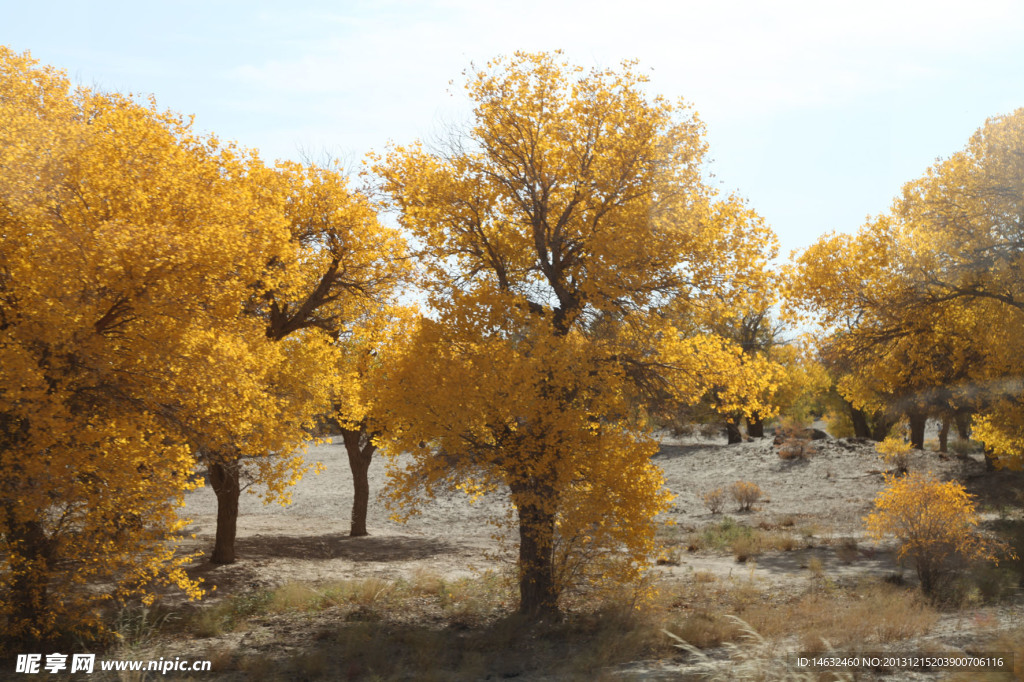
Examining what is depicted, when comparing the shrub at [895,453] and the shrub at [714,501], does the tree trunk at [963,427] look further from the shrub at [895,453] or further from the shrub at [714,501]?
the shrub at [714,501]

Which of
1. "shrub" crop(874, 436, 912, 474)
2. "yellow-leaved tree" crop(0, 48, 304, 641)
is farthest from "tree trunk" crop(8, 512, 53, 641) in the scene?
"shrub" crop(874, 436, 912, 474)

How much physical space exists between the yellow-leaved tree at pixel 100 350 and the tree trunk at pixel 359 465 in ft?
29.9

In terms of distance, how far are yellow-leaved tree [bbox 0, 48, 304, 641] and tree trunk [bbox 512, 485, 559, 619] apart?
474cm

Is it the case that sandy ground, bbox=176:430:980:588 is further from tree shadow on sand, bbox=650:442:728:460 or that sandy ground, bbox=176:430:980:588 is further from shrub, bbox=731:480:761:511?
shrub, bbox=731:480:761:511

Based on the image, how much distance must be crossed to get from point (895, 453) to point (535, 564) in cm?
2414

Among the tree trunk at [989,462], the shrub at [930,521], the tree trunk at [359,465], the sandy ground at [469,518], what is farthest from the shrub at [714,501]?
the shrub at [930,521]

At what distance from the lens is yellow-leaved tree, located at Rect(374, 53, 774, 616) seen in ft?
36.7

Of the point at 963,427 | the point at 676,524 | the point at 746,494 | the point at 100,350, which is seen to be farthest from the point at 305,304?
the point at 963,427

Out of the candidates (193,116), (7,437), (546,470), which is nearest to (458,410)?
(546,470)

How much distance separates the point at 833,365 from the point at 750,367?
900 centimetres

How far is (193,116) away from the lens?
14.4m

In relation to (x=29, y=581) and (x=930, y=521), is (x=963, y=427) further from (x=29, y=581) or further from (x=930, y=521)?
(x=29, y=581)

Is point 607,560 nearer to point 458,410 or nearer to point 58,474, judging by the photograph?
point 458,410

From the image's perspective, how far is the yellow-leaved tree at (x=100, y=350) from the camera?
9297mm
